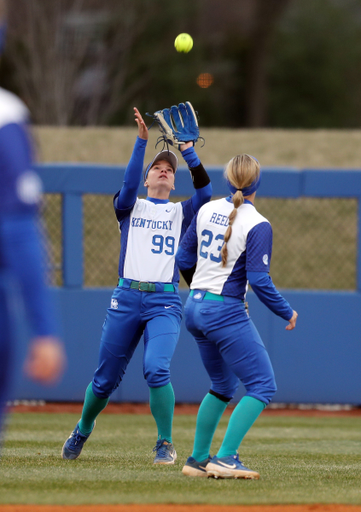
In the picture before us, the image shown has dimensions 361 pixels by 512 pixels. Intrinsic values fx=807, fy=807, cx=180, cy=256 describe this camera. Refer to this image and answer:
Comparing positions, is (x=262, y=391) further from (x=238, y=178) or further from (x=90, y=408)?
(x=90, y=408)

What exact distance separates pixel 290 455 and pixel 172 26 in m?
21.3

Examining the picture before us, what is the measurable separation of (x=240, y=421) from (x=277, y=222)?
34.6ft

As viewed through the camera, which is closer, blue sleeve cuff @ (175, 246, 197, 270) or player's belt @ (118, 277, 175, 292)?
blue sleeve cuff @ (175, 246, 197, 270)

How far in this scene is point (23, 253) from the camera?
8.46 feet

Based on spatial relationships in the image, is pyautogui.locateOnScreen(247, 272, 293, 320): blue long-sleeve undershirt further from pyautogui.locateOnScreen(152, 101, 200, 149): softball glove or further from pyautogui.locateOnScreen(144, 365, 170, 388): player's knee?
pyautogui.locateOnScreen(152, 101, 200, 149): softball glove

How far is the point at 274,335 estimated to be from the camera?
9.24 metres

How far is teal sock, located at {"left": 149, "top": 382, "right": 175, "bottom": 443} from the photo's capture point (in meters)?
5.29

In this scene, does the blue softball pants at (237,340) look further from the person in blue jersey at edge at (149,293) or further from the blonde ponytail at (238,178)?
the person in blue jersey at edge at (149,293)

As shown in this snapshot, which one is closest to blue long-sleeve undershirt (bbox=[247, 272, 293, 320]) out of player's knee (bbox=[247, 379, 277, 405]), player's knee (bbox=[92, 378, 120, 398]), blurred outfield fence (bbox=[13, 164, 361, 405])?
player's knee (bbox=[247, 379, 277, 405])

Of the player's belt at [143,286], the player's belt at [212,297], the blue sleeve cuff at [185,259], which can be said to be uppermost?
the blue sleeve cuff at [185,259]

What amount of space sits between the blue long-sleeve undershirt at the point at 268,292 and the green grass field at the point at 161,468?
1002 mm

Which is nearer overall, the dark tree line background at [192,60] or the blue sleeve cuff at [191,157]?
the blue sleeve cuff at [191,157]

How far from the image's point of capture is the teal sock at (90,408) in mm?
5473

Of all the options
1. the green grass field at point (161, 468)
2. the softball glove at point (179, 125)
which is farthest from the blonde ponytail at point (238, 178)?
the green grass field at point (161, 468)
